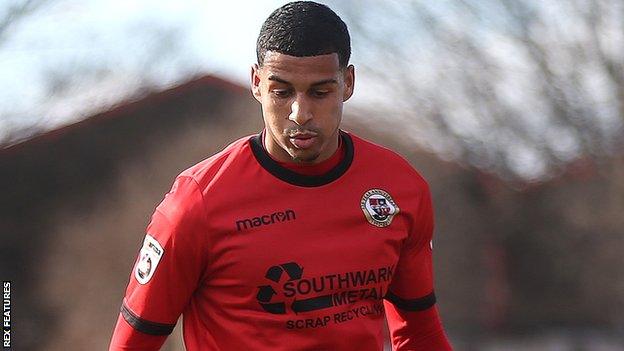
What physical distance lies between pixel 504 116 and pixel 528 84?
271 mm

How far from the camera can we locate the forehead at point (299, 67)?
6.19ft

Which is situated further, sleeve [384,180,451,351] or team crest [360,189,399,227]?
sleeve [384,180,451,351]

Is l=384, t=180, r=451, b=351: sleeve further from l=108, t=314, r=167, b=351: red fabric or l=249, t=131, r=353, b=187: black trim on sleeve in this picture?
l=108, t=314, r=167, b=351: red fabric

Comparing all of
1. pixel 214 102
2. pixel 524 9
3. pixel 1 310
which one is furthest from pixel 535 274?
pixel 1 310

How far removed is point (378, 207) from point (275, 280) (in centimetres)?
28

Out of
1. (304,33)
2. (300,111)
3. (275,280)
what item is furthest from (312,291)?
(304,33)

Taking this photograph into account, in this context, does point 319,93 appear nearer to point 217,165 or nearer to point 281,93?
point 281,93

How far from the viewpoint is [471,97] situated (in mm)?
6051

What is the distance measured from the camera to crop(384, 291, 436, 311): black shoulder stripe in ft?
7.25

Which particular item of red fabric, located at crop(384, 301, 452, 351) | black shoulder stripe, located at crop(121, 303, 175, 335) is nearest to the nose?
black shoulder stripe, located at crop(121, 303, 175, 335)

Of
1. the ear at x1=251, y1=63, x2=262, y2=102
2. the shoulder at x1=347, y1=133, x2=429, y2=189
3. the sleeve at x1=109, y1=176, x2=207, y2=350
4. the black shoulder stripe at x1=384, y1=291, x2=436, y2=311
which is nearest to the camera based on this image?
the sleeve at x1=109, y1=176, x2=207, y2=350

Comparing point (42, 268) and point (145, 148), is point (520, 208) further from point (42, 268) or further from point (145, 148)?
point (42, 268)

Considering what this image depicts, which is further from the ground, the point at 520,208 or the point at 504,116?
the point at 504,116

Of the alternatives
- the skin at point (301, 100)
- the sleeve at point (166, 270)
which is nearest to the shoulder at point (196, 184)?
the sleeve at point (166, 270)
